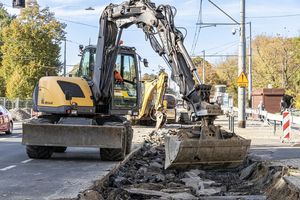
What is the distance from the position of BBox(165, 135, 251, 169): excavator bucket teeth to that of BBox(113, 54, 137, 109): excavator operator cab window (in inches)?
155

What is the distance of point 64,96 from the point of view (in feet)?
49.5

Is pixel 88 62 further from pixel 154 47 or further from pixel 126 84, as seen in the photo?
pixel 154 47

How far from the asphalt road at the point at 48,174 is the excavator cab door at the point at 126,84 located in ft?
5.23

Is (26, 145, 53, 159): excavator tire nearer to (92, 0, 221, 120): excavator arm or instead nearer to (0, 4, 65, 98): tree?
(92, 0, 221, 120): excavator arm

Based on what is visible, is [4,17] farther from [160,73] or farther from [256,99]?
[160,73]

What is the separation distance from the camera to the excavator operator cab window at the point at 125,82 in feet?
51.9

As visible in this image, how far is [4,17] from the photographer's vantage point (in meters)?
91.1

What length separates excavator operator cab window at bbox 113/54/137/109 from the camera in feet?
51.9

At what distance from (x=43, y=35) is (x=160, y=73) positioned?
31194mm

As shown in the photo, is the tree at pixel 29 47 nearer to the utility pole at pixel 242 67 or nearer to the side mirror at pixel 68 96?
the utility pole at pixel 242 67

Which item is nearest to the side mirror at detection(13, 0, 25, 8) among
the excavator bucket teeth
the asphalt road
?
the asphalt road

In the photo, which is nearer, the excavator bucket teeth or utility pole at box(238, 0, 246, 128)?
the excavator bucket teeth

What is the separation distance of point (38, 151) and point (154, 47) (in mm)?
4211

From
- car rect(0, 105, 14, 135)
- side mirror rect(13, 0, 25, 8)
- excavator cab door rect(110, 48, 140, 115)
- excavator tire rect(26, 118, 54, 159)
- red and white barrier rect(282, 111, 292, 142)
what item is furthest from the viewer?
car rect(0, 105, 14, 135)
